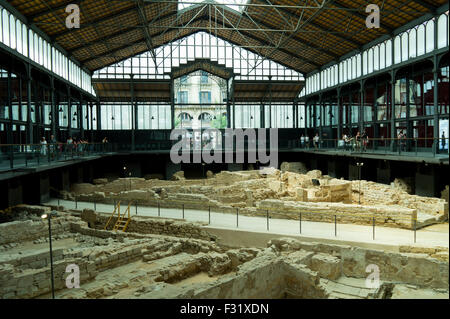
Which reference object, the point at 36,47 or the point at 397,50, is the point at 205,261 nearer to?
the point at 36,47

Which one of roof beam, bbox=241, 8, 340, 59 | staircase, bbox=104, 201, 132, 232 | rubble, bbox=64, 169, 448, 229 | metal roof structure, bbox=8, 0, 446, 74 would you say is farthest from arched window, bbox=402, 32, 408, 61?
staircase, bbox=104, 201, 132, 232

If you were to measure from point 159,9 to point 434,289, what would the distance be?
30.8 meters

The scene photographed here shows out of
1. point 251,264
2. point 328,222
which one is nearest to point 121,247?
point 251,264

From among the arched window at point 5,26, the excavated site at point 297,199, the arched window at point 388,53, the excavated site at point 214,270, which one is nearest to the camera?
the excavated site at point 214,270

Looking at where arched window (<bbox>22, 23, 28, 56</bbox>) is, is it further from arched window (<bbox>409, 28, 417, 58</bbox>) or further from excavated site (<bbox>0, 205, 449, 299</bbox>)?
arched window (<bbox>409, 28, 417, 58</bbox>)

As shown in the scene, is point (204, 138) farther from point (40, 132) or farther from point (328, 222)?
point (328, 222)

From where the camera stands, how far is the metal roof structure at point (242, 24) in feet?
80.4

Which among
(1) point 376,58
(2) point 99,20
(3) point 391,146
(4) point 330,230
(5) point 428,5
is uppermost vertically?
(2) point 99,20

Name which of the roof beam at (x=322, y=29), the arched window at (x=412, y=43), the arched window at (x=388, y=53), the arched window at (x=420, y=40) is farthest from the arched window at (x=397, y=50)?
the roof beam at (x=322, y=29)

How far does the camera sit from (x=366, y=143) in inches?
1108

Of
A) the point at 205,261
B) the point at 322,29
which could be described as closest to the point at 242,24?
the point at 322,29

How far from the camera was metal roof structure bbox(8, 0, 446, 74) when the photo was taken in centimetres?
2450

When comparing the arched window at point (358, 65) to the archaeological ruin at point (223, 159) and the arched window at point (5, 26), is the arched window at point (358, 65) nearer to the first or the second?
the archaeological ruin at point (223, 159)

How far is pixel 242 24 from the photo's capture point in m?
37.5
